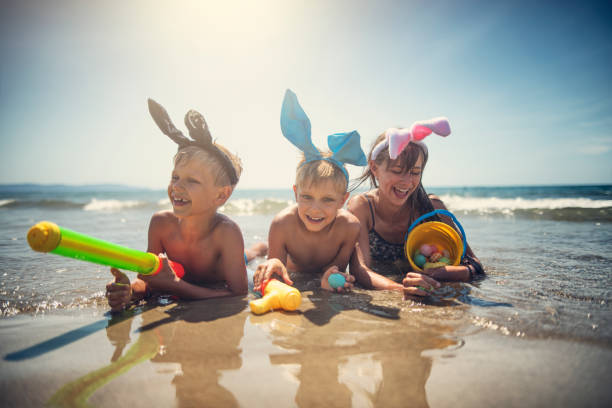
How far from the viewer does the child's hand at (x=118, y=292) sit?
2.11 meters

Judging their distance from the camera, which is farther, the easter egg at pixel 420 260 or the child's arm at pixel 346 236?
the easter egg at pixel 420 260

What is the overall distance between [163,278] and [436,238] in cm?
284

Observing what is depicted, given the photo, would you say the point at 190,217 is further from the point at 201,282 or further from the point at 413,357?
the point at 413,357

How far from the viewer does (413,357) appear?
4.97 ft

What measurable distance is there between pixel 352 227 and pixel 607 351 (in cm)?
191

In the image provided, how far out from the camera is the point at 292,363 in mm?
1475

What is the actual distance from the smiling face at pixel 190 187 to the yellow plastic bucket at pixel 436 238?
6.46 feet

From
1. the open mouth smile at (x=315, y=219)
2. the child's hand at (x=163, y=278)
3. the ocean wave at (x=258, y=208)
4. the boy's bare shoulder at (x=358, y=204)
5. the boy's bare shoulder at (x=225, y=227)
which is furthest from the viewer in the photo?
the ocean wave at (x=258, y=208)

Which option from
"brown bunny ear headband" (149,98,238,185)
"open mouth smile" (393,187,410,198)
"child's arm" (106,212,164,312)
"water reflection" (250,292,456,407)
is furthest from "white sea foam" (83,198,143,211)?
"water reflection" (250,292,456,407)

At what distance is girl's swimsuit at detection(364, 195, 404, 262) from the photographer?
3.93m

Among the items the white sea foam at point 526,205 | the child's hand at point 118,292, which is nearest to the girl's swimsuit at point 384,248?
the child's hand at point 118,292

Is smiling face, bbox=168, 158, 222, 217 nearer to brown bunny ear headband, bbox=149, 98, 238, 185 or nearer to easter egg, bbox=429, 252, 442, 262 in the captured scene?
brown bunny ear headband, bbox=149, 98, 238, 185

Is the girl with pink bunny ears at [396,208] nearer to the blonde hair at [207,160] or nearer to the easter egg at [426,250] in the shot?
the easter egg at [426,250]

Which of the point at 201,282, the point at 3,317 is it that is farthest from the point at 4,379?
the point at 201,282
